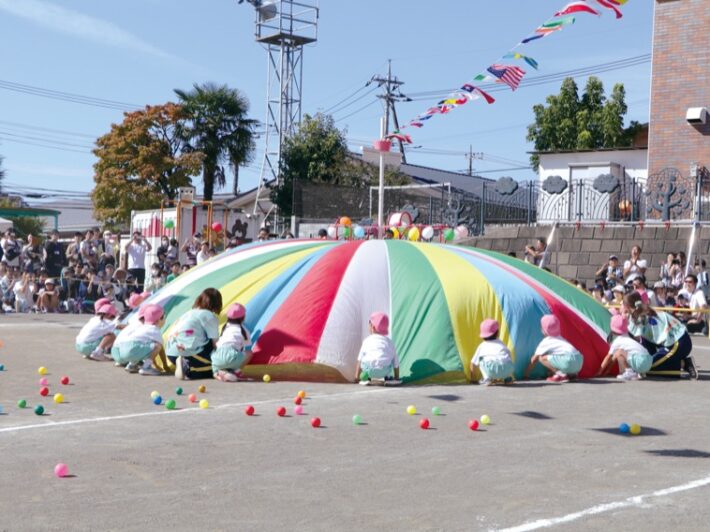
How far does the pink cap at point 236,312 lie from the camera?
11143mm

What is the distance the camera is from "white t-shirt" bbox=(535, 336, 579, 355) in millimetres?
11328

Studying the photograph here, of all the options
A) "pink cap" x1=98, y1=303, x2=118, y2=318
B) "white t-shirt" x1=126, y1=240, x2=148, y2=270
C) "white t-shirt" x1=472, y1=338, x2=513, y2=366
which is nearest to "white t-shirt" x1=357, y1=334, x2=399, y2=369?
"white t-shirt" x1=472, y1=338, x2=513, y2=366

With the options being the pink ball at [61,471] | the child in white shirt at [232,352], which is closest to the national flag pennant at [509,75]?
the child in white shirt at [232,352]

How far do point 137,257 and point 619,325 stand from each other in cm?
1545

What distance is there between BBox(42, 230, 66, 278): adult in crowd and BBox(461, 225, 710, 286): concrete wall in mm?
11924

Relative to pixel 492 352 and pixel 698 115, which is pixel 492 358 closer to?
pixel 492 352

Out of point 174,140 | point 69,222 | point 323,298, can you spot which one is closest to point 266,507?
point 323,298

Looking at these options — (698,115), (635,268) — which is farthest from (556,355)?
(698,115)

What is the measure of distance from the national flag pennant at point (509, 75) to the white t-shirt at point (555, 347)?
6030mm

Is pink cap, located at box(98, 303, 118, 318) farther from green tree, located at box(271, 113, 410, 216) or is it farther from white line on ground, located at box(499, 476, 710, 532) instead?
green tree, located at box(271, 113, 410, 216)

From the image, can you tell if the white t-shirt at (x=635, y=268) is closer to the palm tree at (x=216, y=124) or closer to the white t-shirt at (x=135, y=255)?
the white t-shirt at (x=135, y=255)

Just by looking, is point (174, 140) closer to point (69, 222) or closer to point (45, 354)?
point (45, 354)

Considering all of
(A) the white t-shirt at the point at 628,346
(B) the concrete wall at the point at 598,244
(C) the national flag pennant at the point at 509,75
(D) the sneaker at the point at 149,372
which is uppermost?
(C) the national flag pennant at the point at 509,75

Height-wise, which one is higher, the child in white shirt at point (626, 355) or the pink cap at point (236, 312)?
the pink cap at point (236, 312)
